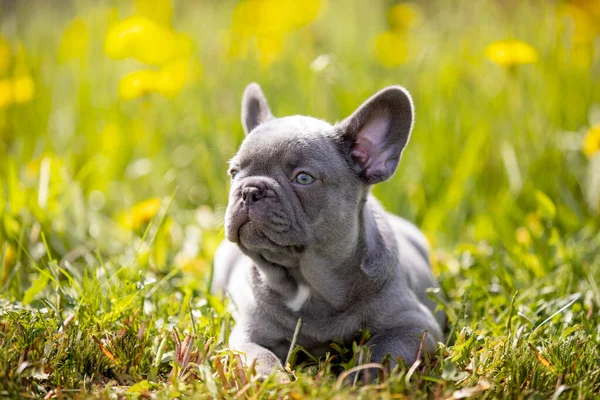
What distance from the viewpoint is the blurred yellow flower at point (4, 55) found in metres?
6.02

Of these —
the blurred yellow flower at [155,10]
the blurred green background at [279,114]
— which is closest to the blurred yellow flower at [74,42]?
the blurred green background at [279,114]

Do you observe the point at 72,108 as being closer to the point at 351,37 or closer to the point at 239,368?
the point at 351,37

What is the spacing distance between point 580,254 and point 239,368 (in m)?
2.36

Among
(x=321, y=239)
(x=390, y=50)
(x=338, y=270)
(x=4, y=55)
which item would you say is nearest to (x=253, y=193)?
(x=321, y=239)

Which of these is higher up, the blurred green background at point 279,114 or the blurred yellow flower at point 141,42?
the blurred yellow flower at point 141,42

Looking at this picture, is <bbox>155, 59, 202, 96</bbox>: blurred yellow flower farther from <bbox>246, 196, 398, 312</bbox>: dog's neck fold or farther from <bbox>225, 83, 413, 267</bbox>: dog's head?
<bbox>246, 196, 398, 312</bbox>: dog's neck fold

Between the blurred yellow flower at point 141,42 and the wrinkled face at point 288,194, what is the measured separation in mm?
2797

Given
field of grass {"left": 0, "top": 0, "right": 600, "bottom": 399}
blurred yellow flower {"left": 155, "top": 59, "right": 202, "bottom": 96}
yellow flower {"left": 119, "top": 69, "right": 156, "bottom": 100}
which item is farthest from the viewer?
blurred yellow flower {"left": 155, "top": 59, "right": 202, "bottom": 96}

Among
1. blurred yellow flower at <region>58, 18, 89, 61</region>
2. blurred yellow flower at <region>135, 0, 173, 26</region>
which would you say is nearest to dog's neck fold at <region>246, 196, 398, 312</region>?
blurred yellow flower at <region>135, 0, 173, 26</region>

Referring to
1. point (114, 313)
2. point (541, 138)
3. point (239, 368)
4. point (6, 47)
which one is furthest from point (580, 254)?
point (6, 47)

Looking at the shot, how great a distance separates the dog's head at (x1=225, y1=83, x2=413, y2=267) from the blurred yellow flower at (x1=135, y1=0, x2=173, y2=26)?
158 inches

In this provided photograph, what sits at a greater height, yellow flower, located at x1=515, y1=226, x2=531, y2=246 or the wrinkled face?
the wrinkled face

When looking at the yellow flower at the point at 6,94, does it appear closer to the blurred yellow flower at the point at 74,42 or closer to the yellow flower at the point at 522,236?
the blurred yellow flower at the point at 74,42

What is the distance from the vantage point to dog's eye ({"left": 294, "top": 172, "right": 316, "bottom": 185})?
283cm
